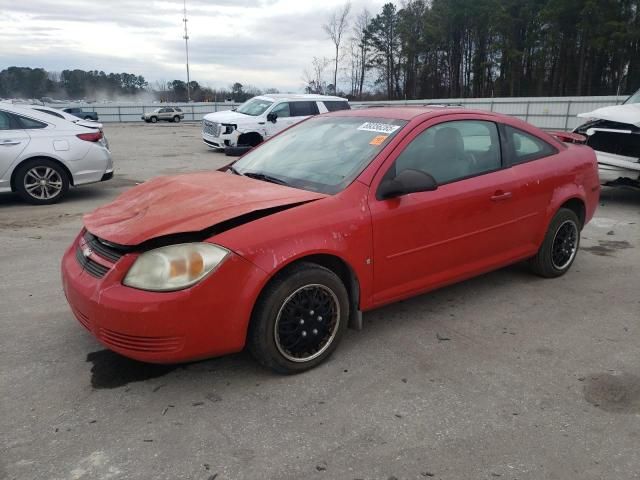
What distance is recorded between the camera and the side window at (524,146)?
14.3 feet

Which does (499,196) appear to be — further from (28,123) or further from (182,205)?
(28,123)

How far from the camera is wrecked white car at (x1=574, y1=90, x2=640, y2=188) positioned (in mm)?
7871

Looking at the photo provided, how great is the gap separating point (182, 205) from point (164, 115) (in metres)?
46.5

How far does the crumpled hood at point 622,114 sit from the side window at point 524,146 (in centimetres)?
399

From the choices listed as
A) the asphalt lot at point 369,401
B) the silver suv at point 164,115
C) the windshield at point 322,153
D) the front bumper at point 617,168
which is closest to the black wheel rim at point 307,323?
the asphalt lot at point 369,401

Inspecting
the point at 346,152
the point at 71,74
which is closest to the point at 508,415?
the point at 346,152

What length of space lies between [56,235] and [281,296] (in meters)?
4.55

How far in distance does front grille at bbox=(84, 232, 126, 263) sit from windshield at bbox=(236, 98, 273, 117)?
13.3 m

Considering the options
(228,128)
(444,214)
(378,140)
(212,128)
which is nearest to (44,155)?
(378,140)

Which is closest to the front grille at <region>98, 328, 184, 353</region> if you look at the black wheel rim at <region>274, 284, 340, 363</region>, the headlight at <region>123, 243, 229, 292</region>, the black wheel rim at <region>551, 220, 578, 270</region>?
the headlight at <region>123, 243, 229, 292</region>

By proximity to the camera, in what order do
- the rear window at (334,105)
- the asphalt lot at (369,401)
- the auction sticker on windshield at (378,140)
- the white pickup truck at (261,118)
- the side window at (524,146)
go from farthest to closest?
1. the rear window at (334,105)
2. the white pickup truck at (261,118)
3. the side window at (524,146)
4. the auction sticker on windshield at (378,140)
5. the asphalt lot at (369,401)

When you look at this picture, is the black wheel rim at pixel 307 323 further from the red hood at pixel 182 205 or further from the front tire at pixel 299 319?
the red hood at pixel 182 205

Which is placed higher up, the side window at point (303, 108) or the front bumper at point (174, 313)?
the side window at point (303, 108)

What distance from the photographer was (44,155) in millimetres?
8016
